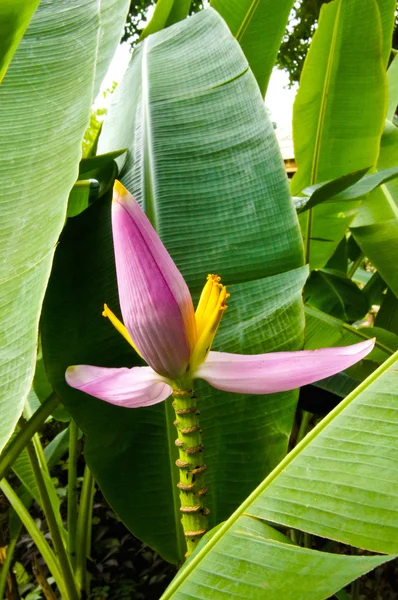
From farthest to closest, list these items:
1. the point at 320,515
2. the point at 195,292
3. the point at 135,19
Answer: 1. the point at 135,19
2. the point at 195,292
3. the point at 320,515

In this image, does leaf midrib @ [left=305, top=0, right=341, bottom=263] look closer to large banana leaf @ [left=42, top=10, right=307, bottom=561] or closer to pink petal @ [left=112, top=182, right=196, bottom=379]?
large banana leaf @ [left=42, top=10, right=307, bottom=561]

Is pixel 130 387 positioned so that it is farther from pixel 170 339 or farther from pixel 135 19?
pixel 135 19

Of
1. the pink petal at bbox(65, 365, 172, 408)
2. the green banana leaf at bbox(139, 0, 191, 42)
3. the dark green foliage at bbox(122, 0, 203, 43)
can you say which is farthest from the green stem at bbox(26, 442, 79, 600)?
the dark green foliage at bbox(122, 0, 203, 43)

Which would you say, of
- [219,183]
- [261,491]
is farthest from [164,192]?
[261,491]

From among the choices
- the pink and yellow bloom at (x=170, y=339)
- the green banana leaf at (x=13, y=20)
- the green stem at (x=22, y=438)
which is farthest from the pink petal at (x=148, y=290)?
the green stem at (x=22, y=438)

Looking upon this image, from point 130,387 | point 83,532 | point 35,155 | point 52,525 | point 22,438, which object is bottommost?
point 83,532

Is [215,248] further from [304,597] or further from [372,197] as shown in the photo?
[372,197]

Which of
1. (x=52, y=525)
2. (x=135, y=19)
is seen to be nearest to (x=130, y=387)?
(x=52, y=525)
